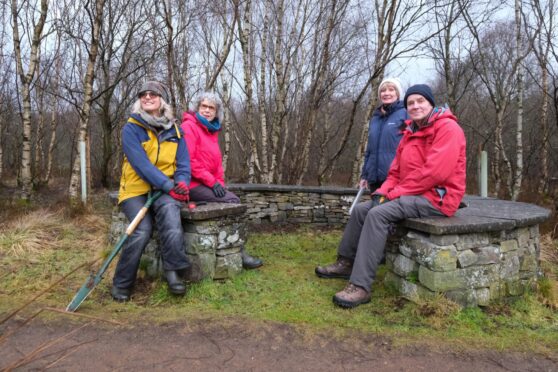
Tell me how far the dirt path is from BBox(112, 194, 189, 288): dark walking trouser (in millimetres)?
523

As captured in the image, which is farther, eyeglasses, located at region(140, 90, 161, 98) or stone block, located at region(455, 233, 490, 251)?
eyeglasses, located at region(140, 90, 161, 98)

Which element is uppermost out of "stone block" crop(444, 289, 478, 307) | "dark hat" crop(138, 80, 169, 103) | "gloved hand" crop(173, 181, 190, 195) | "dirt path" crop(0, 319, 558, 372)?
"dark hat" crop(138, 80, 169, 103)

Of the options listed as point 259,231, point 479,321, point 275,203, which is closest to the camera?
point 479,321

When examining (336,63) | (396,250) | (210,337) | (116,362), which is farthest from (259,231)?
(336,63)

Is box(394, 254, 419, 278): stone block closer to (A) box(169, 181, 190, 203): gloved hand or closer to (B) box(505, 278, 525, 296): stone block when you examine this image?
(B) box(505, 278, 525, 296): stone block

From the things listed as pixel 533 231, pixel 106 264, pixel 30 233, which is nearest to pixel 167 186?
pixel 106 264

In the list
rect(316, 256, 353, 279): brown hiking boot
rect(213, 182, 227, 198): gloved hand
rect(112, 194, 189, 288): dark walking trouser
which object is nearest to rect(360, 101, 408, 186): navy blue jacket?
rect(316, 256, 353, 279): brown hiking boot

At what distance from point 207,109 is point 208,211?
1.06 metres

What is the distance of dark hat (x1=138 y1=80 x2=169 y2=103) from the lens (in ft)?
10.5

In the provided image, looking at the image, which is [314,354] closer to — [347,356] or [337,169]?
[347,356]

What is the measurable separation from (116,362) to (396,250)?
2262 mm

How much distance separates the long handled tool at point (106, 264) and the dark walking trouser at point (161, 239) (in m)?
0.07

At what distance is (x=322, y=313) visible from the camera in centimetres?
279

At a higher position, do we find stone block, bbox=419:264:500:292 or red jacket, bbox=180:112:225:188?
red jacket, bbox=180:112:225:188
